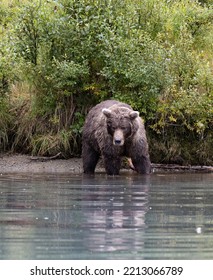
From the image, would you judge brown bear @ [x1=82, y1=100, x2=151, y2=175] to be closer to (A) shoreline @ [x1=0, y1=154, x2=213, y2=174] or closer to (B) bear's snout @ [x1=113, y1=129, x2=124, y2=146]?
(B) bear's snout @ [x1=113, y1=129, x2=124, y2=146]

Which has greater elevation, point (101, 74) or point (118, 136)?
point (101, 74)

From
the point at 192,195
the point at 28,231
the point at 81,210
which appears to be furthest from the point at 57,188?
the point at 28,231

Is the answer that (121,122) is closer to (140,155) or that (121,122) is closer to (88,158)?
(140,155)

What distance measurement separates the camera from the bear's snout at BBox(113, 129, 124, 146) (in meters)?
17.4

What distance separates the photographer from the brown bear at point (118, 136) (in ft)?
57.7

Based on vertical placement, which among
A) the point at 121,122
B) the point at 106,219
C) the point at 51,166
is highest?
the point at 121,122

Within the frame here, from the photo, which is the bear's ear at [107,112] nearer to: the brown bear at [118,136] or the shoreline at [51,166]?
the brown bear at [118,136]

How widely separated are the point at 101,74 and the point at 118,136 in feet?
5.89

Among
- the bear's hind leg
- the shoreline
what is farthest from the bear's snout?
the shoreline

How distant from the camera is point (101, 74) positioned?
1881 cm


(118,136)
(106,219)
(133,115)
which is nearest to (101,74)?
(133,115)

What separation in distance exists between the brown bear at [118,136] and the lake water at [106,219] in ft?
6.05

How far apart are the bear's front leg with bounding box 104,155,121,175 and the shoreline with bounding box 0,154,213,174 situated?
117cm
